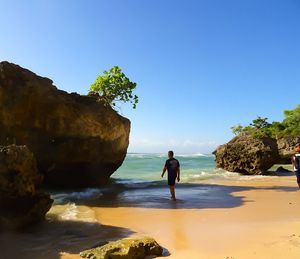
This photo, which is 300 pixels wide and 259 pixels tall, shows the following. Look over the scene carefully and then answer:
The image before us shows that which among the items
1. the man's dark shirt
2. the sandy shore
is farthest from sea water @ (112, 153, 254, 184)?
the sandy shore

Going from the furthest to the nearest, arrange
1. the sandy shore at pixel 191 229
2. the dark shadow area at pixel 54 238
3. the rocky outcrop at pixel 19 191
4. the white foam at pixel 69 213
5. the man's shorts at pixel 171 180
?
1. the man's shorts at pixel 171 180
2. the white foam at pixel 69 213
3. the rocky outcrop at pixel 19 191
4. the dark shadow area at pixel 54 238
5. the sandy shore at pixel 191 229

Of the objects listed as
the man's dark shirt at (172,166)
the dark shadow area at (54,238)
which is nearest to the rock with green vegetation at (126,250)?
the dark shadow area at (54,238)

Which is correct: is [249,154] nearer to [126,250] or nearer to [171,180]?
[171,180]

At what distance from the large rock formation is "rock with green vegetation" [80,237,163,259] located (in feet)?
33.4

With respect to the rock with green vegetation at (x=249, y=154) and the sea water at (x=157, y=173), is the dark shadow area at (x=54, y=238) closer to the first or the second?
the sea water at (x=157, y=173)

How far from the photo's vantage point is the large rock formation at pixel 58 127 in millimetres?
14133

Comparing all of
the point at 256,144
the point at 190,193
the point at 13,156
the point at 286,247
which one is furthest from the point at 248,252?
the point at 256,144

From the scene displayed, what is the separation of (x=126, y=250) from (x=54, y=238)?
6.80ft

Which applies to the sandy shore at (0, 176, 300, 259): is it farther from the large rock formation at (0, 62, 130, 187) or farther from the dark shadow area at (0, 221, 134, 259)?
the large rock formation at (0, 62, 130, 187)

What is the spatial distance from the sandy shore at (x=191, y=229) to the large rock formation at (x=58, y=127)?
5426 millimetres

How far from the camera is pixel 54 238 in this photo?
675cm

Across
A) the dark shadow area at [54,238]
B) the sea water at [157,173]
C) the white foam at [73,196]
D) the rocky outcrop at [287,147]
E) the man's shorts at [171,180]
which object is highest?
the rocky outcrop at [287,147]

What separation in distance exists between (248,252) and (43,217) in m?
4.98

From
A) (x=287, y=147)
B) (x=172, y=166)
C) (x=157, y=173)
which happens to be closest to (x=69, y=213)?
(x=172, y=166)
